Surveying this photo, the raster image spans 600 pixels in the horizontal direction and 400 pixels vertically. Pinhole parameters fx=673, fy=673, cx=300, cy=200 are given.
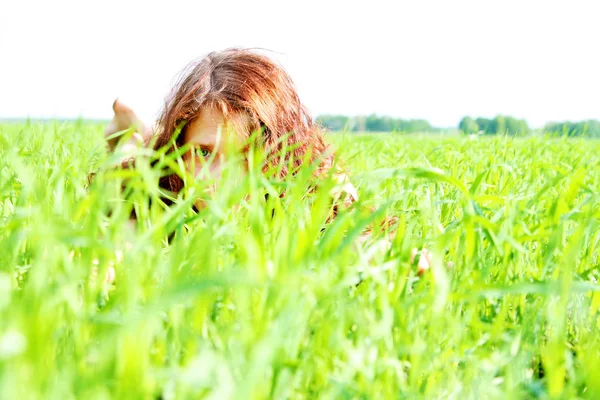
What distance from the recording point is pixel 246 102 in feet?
6.89

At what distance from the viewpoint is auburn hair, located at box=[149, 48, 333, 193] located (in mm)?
2096

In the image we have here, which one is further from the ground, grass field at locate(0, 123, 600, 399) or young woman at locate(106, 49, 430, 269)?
young woman at locate(106, 49, 430, 269)

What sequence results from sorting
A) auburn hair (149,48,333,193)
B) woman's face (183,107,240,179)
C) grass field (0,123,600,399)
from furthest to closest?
auburn hair (149,48,333,193) < woman's face (183,107,240,179) < grass field (0,123,600,399)

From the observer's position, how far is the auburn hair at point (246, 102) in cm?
210

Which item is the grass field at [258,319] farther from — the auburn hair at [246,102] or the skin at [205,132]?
the auburn hair at [246,102]

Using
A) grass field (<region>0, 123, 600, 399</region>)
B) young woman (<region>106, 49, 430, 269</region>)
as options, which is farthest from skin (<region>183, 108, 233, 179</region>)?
grass field (<region>0, 123, 600, 399</region>)

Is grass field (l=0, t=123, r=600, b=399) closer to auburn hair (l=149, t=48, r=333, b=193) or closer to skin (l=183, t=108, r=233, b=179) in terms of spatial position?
skin (l=183, t=108, r=233, b=179)

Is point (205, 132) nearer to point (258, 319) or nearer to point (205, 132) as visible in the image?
point (205, 132)

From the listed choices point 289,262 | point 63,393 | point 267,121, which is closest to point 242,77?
point 267,121

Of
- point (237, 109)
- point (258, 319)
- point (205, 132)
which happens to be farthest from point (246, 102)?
point (258, 319)

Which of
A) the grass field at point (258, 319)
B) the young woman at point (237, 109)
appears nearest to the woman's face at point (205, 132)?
the young woman at point (237, 109)

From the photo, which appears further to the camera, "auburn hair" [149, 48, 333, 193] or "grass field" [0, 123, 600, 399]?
"auburn hair" [149, 48, 333, 193]

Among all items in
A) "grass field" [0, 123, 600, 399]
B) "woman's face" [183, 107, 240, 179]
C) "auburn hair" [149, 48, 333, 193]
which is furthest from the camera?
"auburn hair" [149, 48, 333, 193]

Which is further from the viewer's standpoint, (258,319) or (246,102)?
(246,102)
